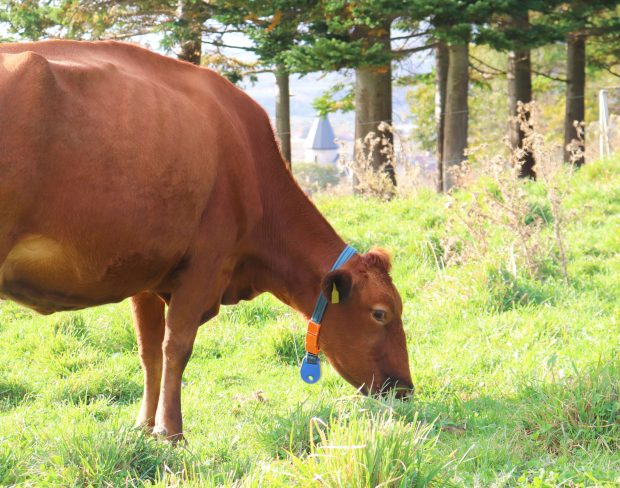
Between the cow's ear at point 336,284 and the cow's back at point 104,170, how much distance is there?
1.92 feet

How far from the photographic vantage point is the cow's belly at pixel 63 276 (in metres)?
3.78

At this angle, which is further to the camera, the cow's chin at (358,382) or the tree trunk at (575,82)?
the tree trunk at (575,82)

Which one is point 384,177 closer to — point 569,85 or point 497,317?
point 497,317

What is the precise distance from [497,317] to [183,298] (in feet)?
10.1

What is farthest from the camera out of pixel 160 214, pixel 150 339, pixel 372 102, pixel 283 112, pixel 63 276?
pixel 283 112

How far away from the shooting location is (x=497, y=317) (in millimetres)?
6508

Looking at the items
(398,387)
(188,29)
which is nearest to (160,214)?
(398,387)

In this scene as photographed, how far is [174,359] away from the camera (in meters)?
4.40

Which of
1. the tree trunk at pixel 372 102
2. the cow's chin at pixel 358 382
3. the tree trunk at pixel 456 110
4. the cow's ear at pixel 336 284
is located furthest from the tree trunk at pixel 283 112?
the cow's ear at pixel 336 284

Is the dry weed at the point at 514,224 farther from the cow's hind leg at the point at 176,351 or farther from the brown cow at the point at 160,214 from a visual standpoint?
the cow's hind leg at the point at 176,351

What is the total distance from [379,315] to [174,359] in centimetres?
131

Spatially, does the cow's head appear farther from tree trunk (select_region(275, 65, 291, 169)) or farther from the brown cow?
tree trunk (select_region(275, 65, 291, 169))

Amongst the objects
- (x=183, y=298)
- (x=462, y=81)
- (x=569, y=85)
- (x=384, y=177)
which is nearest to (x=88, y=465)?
(x=183, y=298)

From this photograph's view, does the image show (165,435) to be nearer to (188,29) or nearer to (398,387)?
(398,387)
